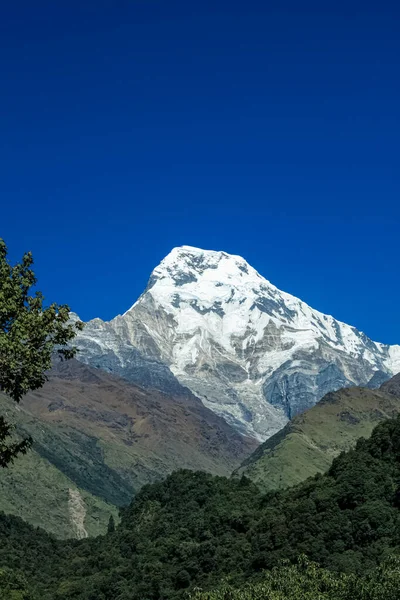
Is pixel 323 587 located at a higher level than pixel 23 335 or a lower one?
higher

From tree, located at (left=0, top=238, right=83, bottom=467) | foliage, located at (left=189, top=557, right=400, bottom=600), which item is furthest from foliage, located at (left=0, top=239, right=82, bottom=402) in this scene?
foliage, located at (left=189, top=557, right=400, bottom=600)

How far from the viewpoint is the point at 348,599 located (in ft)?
348

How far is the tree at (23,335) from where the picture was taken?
40.9 metres

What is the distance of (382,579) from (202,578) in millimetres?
92389

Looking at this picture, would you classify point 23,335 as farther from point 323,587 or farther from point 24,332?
point 323,587

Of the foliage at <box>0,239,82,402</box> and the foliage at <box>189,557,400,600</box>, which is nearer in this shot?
the foliage at <box>0,239,82,402</box>

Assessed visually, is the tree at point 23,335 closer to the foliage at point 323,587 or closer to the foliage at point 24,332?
the foliage at point 24,332

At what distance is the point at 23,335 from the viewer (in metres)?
41.1

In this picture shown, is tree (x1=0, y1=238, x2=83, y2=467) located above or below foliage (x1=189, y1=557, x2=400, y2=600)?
below

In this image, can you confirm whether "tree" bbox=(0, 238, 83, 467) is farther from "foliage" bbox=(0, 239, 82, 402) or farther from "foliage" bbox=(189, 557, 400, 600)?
"foliage" bbox=(189, 557, 400, 600)

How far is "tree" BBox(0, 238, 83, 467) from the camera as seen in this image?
134ft

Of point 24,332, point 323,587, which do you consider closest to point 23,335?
point 24,332

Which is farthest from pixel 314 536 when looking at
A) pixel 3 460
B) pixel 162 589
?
pixel 3 460

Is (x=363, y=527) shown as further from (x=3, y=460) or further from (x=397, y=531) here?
(x=3, y=460)
